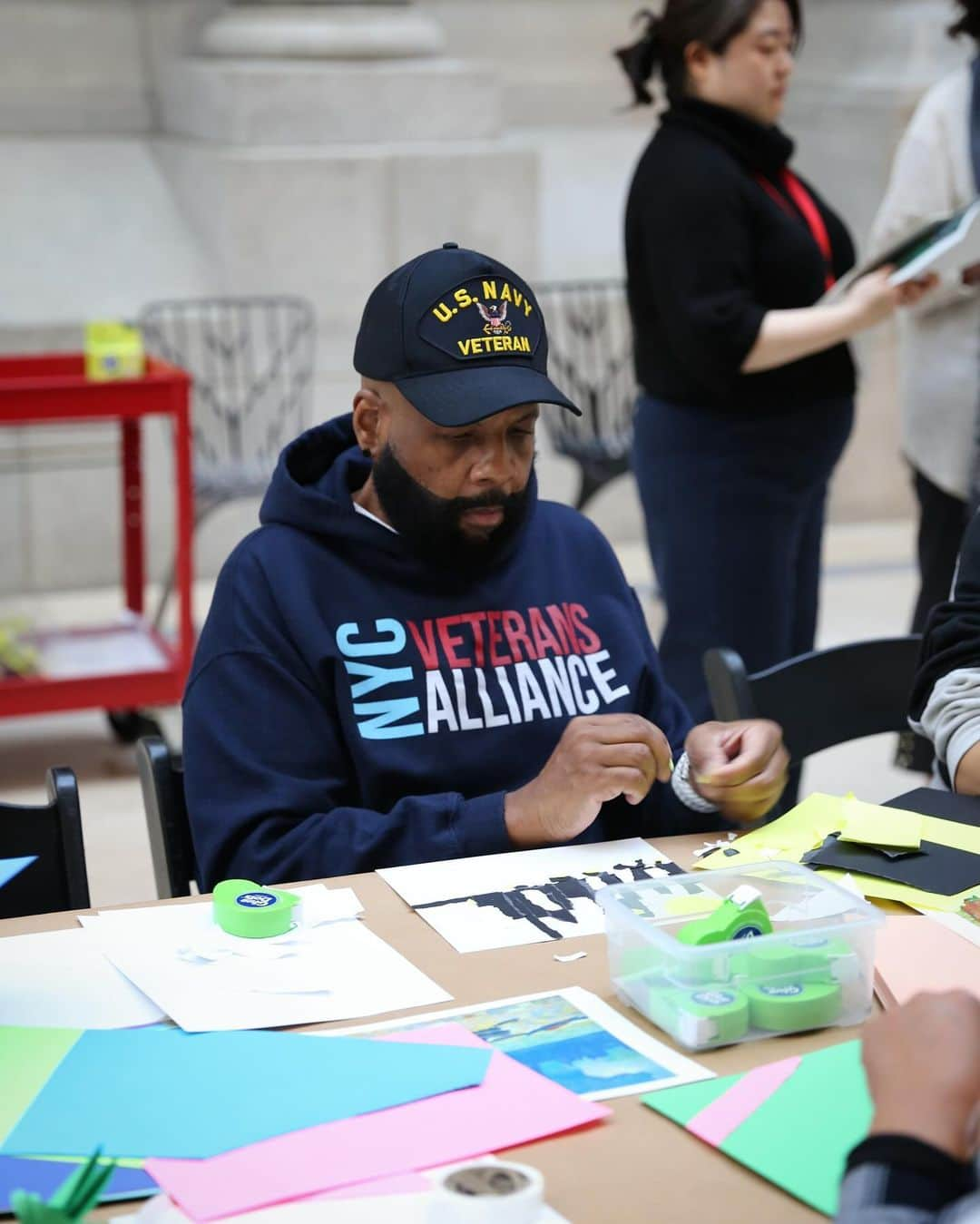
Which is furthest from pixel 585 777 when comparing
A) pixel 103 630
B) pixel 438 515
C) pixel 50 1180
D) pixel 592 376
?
pixel 592 376

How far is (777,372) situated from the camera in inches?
130

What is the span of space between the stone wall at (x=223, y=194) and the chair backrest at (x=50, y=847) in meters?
4.02

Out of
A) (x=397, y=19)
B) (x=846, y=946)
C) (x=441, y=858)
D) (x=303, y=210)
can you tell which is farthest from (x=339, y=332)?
(x=846, y=946)

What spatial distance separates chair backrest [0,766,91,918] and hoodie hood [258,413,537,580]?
40 cm

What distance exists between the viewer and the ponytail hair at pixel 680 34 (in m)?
3.20

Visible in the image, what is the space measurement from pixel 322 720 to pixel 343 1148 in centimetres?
79

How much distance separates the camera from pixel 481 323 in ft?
6.61

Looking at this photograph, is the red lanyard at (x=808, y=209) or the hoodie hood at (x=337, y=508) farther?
the red lanyard at (x=808, y=209)

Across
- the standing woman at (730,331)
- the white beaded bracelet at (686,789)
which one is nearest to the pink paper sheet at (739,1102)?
the white beaded bracelet at (686,789)

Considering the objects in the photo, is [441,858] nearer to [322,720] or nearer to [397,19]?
[322,720]

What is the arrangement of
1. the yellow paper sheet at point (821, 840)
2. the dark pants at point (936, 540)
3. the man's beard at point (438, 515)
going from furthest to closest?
1. the dark pants at point (936, 540)
2. the man's beard at point (438, 515)
3. the yellow paper sheet at point (821, 840)

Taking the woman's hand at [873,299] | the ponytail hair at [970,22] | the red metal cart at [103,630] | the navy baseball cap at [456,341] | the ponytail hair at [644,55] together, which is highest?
the ponytail hair at [970,22]

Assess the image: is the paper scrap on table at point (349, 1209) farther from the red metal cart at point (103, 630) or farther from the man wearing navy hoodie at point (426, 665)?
the red metal cart at point (103, 630)

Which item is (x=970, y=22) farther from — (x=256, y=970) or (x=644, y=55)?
(x=256, y=970)
